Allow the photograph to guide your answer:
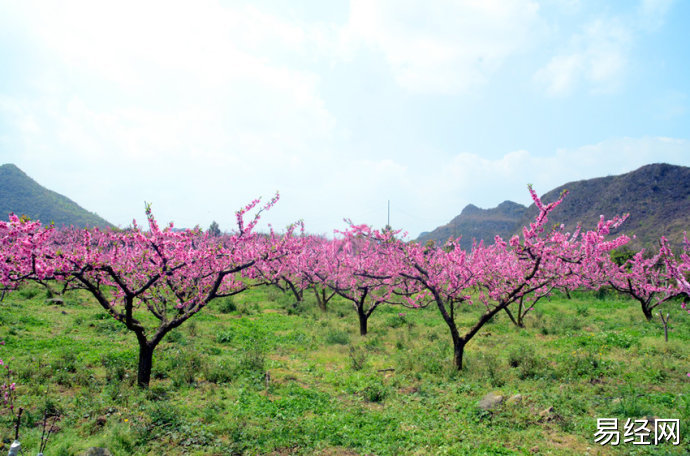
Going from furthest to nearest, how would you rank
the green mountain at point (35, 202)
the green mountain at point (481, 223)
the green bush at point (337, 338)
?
the green mountain at point (481, 223) < the green mountain at point (35, 202) < the green bush at point (337, 338)

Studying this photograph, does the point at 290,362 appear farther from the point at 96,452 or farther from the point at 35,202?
the point at 35,202

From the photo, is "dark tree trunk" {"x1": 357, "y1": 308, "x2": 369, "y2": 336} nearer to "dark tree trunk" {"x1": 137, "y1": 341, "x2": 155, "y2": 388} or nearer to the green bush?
the green bush

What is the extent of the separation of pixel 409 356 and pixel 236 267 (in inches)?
278

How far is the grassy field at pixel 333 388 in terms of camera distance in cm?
700

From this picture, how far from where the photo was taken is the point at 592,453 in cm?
653

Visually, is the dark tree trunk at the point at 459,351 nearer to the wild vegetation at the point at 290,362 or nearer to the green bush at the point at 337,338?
the wild vegetation at the point at 290,362

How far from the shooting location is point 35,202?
354ft

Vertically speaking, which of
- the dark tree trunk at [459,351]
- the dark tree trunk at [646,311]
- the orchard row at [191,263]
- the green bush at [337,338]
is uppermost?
the orchard row at [191,263]

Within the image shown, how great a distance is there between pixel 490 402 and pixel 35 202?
141039mm

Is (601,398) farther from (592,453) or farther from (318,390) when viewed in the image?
(318,390)

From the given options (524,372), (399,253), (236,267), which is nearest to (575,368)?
(524,372)

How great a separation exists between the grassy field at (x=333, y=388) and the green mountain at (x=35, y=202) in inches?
4227

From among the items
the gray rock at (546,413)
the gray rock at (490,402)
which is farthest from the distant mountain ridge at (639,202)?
the gray rock at (490,402)

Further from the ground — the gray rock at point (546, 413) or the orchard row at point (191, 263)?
the orchard row at point (191, 263)
